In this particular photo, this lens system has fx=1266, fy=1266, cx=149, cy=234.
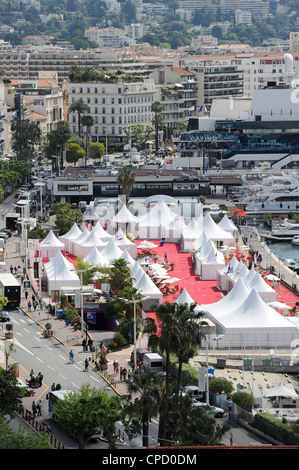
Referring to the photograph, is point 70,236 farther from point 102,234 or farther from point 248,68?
point 248,68

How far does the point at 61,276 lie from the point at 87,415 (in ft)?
95.9

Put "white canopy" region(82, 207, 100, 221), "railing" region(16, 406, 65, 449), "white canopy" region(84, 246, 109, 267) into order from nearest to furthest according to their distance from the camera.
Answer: "railing" region(16, 406, 65, 449)
"white canopy" region(84, 246, 109, 267)
"white canopy" region(82, 207, 100, 221)

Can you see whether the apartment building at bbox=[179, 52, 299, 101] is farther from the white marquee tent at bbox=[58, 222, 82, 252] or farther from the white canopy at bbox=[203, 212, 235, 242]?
the white marquee tent at bbox=[58, 222, 82, 252]

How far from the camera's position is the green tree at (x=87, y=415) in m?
42.1

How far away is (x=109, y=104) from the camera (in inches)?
5950

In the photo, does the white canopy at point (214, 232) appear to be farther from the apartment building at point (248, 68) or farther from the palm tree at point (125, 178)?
the apartment building at point (248, 68)

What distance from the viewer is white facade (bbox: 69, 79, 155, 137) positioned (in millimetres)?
151000

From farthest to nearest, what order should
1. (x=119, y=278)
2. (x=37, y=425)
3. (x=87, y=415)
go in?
1. (x=119, y=278)
2. (x=37, y=425)
3. (x=87, y=415)

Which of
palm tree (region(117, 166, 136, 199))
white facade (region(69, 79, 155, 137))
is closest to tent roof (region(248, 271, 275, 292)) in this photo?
palm tree (region(117, 166, 136, 199))

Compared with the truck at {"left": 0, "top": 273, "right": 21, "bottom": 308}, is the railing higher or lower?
higher

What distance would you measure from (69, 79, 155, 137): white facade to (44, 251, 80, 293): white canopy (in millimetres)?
78897

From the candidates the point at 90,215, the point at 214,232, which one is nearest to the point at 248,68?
the point at 90,215

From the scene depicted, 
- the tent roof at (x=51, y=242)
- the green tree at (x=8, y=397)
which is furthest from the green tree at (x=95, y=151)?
the green tree at (x=8, y=397)
